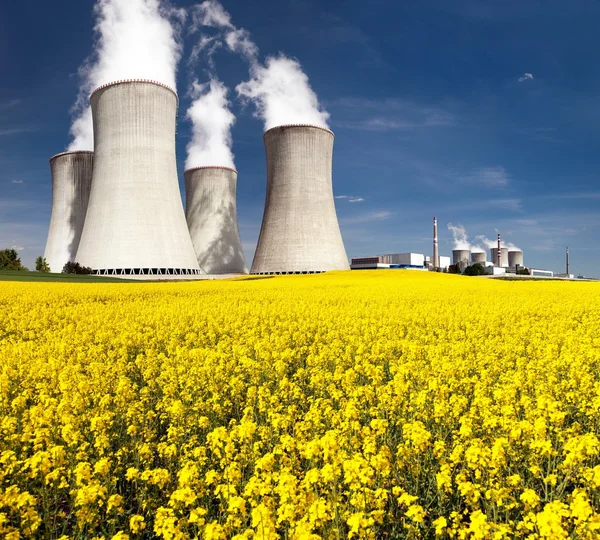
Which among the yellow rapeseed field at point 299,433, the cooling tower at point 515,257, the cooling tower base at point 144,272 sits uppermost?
the cooling tower at point 515,257

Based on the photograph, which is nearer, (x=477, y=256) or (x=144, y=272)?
(x=144, y=272)

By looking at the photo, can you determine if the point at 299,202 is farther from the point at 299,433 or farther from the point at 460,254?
the point at 460,254

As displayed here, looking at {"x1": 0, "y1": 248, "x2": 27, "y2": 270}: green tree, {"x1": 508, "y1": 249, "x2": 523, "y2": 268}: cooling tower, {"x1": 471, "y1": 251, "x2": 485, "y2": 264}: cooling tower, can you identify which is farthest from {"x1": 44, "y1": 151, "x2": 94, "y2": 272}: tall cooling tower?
{"x1": 508, "y1": 249, "x2": 523, "y2": 268}: cooling tower

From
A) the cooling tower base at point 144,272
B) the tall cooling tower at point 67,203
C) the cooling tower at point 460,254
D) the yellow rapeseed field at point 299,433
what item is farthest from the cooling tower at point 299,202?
the cooling tower at point 460,254

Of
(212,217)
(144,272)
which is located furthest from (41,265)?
(212,217)

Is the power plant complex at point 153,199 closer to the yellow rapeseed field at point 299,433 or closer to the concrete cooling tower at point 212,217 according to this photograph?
the concrete cooling tower at point 212,217

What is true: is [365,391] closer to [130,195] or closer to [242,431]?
[242,431]
